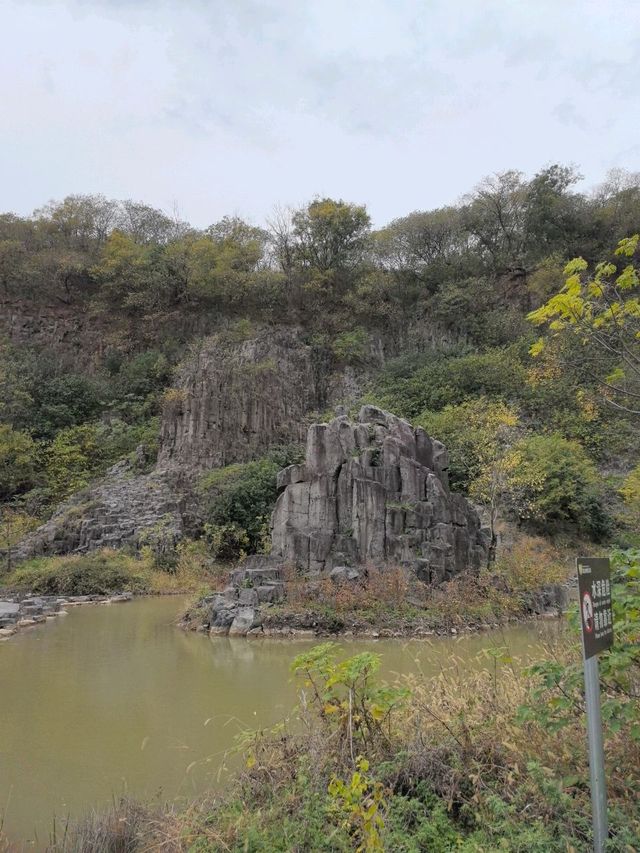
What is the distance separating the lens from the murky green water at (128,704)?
458 cm

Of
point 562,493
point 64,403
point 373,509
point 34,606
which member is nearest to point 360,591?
point 373,509

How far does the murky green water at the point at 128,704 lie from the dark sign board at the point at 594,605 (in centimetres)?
265

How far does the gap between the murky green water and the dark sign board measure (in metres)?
2.65

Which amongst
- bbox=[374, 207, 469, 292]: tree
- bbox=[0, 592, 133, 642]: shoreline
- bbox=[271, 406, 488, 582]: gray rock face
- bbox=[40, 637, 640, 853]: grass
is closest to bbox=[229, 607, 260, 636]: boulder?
bbox=[271, 406, 488, 582]: gray rock face

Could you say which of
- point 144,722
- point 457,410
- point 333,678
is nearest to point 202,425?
point 457,410

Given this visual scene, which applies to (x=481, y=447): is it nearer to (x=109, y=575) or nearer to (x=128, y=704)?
(x=109, y=575)

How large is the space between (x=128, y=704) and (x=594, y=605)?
19.2 ft

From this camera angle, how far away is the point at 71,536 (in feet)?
61.3

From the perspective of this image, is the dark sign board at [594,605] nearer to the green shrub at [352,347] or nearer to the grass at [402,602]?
the grass at [402,602]

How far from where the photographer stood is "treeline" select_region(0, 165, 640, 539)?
24641mm

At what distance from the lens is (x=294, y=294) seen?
31.0 meters

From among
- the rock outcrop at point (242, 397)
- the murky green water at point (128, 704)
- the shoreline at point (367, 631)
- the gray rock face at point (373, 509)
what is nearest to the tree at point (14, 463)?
the rock outcrop at point (242, 397)

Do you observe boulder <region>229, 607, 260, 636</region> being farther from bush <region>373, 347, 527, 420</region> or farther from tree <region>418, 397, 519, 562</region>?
bush <region>373, 347, 527, 420</region>

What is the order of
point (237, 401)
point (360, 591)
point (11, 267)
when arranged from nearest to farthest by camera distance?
point (360, 591) → point (237, 401) → point (11, 267)
